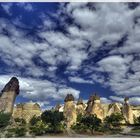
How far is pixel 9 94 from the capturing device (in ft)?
194

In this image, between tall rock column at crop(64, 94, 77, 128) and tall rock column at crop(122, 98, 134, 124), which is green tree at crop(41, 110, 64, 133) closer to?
tall rock column at crop(64, 94, 77, 128)

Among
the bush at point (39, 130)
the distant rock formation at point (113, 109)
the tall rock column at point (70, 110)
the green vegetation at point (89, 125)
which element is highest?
the distant rock formation at point (113, 109)

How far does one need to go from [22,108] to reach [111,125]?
29.1 m

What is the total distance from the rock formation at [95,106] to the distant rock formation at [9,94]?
645 inches

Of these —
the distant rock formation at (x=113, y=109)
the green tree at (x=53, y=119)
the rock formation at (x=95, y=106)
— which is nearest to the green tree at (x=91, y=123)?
the green tree at (x=53, y=119)

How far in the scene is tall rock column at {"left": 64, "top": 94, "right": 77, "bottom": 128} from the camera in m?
56.3

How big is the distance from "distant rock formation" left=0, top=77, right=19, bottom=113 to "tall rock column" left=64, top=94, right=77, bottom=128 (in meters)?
10.7

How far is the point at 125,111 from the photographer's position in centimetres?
7150

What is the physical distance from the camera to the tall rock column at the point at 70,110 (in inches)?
2216

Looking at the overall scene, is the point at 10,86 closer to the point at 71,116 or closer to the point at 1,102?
the point at 1,102

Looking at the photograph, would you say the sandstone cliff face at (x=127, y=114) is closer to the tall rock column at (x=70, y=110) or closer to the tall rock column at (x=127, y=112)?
the tall rock column at (x=127, y=112)

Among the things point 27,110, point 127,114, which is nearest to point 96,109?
point 127,114

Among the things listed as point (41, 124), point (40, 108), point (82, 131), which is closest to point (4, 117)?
point (41, 124)

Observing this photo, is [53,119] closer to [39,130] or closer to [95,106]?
[39,130]
